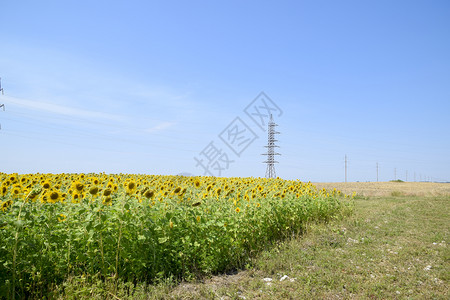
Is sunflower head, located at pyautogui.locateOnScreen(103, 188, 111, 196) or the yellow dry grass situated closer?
sunflower head, located at pyautogui.locateOnScreen(103, 188, 111, 196)

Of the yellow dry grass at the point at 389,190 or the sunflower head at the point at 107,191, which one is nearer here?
the sunflower head at the point at 107,191

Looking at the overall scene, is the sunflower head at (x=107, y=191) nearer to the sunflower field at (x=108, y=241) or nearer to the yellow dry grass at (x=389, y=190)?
the sunflower field at (x=108, y=241)

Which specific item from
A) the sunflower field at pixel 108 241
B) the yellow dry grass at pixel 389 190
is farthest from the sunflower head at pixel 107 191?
the yellow dry grass at pixel 389 190

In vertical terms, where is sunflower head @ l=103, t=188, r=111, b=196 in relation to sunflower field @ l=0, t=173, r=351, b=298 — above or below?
above

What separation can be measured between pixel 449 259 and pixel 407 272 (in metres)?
1.53

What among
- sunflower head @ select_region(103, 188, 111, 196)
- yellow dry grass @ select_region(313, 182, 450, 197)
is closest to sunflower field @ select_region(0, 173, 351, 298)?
sunflower head @ select_region(103, 188, 111, 196)

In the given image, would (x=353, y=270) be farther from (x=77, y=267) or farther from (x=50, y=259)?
(x=50, y=259)

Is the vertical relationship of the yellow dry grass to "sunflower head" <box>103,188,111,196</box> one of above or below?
below

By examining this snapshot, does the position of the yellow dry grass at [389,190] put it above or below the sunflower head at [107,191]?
below

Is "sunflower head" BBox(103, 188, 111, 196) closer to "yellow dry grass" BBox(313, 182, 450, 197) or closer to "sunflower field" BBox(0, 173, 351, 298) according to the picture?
"sunflower field" BBox(0, 173, 351, 298)

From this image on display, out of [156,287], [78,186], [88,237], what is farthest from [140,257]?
[78,186]

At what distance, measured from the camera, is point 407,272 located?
5.28 metres

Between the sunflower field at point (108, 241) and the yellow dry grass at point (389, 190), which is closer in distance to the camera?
the sunflower field at point (108, 241)

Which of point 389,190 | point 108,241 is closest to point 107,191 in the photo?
point 108,241
